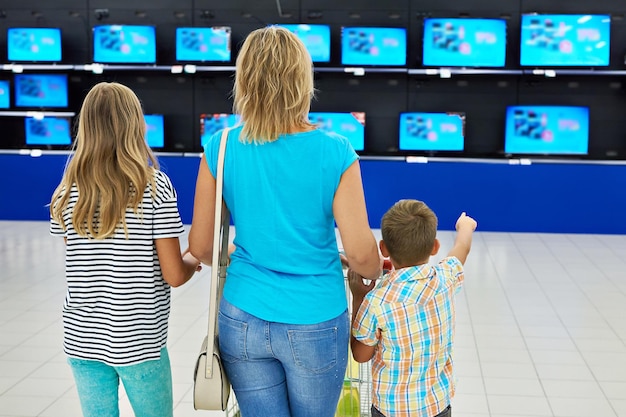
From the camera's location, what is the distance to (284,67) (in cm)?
172

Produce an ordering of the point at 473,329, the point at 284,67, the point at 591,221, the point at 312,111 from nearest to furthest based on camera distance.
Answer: the point at 284,67 < the point at 473,329 < the point at 591,221 < the point at 312,111

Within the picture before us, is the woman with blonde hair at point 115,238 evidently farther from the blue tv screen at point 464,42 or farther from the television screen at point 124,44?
the television screen at point 124,44

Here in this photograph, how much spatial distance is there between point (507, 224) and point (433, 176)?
0.88 metres

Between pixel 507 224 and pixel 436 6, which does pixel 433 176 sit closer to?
pixel 507 224

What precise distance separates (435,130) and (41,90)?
4.19 m

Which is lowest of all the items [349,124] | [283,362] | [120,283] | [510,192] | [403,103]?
[510,192]

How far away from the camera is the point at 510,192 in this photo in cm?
809

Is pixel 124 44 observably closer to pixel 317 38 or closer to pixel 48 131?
pixel 48 131

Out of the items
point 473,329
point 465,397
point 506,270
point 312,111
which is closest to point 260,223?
point 465,397

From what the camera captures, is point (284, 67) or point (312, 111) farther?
point (312, 111)

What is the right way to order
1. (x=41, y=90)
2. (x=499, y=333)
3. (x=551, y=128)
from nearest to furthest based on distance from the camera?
(x=499, y=333) → (x=551, y=128) → (x=41, y=90)

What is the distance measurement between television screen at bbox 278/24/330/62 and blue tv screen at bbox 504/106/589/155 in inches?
76.0

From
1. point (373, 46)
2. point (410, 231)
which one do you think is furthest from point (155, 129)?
point (410, 231)

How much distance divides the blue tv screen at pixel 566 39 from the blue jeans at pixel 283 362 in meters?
6.85
